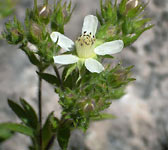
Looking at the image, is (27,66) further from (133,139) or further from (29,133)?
(133,139)

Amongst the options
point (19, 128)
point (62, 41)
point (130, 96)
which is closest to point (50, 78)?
point (62, 41)

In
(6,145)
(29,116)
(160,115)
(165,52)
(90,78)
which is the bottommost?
(6,145)

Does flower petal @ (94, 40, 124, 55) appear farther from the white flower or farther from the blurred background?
the blurred background

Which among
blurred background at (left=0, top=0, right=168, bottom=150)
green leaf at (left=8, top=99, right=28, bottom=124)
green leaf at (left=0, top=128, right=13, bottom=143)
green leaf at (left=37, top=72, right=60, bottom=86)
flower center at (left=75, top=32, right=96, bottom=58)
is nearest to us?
flower center at (left=75, top=32, right=96, bottom=58)

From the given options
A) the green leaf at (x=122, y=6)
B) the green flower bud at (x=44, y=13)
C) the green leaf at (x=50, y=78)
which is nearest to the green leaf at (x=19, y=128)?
Answer: the green leaf at (x=50, y=78)

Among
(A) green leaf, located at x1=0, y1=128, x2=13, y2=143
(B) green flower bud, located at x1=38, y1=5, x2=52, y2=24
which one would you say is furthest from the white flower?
(A) green leaf, located at x1=0, y1=128, x2=13, y2=143

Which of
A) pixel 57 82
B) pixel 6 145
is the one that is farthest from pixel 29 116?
pixel 6 145
